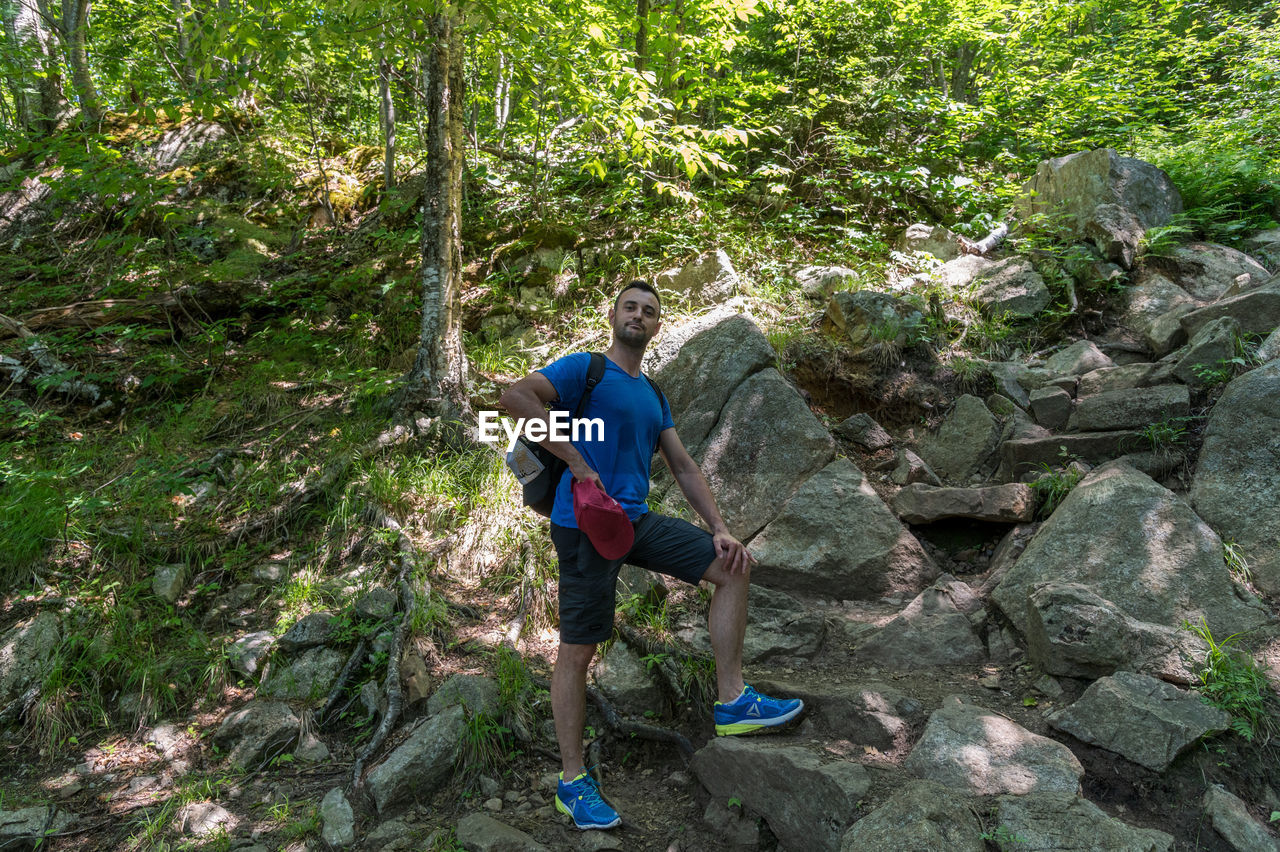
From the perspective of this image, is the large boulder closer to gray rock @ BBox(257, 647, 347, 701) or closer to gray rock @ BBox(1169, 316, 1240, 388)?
gray rock @ BBox(1169, 316, 1240, 388)

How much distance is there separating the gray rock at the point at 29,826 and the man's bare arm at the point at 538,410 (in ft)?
11.6

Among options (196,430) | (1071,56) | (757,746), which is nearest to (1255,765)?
(757,746)

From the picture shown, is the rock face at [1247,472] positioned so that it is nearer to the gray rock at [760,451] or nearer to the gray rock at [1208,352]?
the gray rock at [1208,352]

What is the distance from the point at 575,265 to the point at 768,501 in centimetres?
477

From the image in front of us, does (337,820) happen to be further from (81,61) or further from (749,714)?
(81,61)

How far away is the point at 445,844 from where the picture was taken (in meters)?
3.34

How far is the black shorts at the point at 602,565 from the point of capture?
3.13 metres

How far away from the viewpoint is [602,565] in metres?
3.14

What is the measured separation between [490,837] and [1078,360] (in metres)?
6.23

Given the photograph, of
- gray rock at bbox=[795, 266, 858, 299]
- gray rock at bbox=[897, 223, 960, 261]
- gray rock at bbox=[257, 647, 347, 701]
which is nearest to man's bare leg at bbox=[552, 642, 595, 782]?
gray rock at bbox=[257, 647, 347, 701]

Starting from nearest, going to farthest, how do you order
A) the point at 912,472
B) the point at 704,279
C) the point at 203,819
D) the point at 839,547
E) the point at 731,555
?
the point at 731,555, the point at 203,819, the point at 839,547, the point at 912,472, the point at 704,279

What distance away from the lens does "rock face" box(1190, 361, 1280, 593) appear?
161 inches

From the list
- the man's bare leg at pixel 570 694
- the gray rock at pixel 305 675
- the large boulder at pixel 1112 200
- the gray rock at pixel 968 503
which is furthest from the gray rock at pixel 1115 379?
the gray rock at pixel 305 675

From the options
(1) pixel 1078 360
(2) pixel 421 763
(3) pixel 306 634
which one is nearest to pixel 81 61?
(3) pixel 306 634
